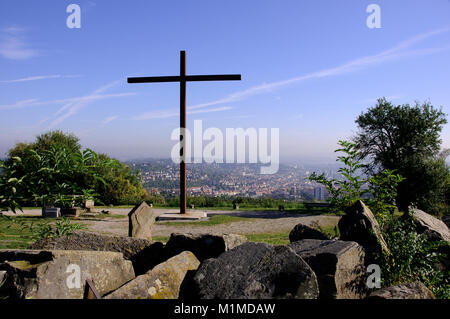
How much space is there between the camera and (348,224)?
215 inches

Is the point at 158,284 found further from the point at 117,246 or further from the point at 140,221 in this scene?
the point at 140,221

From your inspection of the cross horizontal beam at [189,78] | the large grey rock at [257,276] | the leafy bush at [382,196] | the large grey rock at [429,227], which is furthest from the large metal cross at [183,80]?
the large grey rock at [429,227]

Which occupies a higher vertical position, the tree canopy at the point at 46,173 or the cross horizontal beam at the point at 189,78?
the cross horizontal beam at the point at 189,78

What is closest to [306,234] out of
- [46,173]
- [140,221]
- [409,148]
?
[140,221]

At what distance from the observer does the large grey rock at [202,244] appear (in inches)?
199

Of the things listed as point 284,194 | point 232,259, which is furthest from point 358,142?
point 232,259

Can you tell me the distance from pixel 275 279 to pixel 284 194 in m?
34.9

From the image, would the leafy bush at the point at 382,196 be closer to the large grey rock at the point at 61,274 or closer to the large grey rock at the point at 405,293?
the large grey rock at the point at 405,293

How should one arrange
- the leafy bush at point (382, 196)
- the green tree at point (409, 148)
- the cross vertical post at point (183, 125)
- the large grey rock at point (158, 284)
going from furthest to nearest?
the green tree at point (409, 148) < the cross vertical post at point (183, 125) < the leafy bush at point (382, 196) < the large grey rock at point (158, 284)

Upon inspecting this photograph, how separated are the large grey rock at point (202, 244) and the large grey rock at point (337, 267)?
105 centimetres

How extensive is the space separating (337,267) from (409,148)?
2771cm

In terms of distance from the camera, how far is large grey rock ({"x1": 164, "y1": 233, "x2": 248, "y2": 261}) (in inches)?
199

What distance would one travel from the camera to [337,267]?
395 centimetres

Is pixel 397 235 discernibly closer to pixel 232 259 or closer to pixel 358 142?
pixel 232 259
